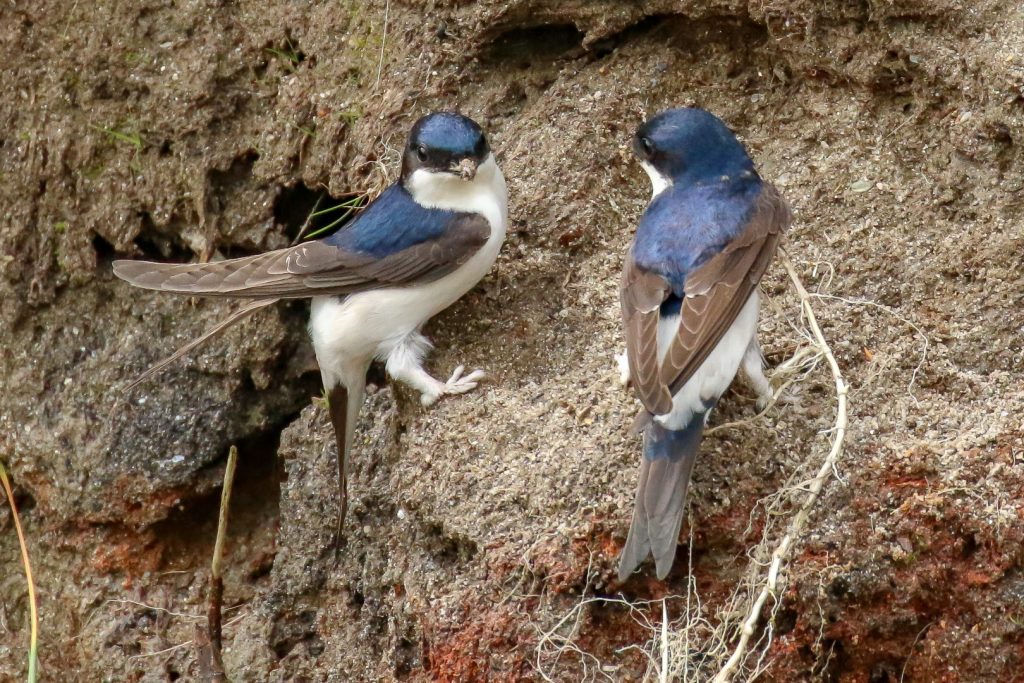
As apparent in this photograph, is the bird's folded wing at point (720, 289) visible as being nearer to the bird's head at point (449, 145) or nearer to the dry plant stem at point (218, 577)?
the bird's head at point (449, 145)

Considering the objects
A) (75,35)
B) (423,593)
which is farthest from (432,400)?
(75,35)

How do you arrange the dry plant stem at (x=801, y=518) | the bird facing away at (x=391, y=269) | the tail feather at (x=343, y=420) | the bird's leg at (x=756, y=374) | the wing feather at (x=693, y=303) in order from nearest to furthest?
the dry plant stem at (x=801, y=518), the wing feather at (x=693, y=303), the bird's leg at (x=756, y=374), the bird facing away at (x=391, y=269), the tail feather at (x=343, y=420)

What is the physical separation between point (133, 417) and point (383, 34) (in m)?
1.34

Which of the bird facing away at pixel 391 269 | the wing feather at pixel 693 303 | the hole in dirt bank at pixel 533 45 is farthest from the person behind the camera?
the hole in dirt bank at pixel 533 45

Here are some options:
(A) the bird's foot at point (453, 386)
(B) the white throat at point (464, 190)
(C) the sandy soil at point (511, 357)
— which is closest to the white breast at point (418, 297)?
(B) the white throat at point (464, 190)

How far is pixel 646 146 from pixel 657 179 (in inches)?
3.8

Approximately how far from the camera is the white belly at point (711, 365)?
296 cm

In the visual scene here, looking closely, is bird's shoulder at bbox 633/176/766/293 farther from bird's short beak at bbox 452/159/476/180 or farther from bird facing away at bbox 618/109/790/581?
bird's short beak at bbox 452/159/476/180

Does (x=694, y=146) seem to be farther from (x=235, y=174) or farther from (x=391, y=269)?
(x=235, y=174)

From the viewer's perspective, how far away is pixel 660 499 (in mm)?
2812

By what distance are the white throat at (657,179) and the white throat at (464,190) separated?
1.27 ft

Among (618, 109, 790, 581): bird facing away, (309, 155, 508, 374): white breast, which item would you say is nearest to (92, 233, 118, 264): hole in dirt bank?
(309, 155, 508, 374): white breast

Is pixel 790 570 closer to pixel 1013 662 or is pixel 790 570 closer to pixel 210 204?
pixel 1013 662

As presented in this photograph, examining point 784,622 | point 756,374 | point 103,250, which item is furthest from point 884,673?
point 103,250
